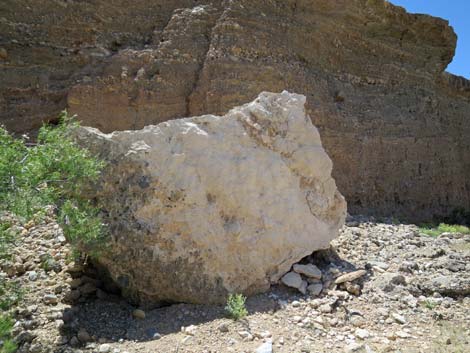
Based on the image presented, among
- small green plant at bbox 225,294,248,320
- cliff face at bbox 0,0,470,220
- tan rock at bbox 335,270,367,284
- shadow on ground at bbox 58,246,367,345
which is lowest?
shadow on ground at bbox 58,246,367,345

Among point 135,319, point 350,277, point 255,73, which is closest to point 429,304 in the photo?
point 350,277

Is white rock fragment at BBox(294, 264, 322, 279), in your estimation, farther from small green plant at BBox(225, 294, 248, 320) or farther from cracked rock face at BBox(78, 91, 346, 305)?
small green plant at BBox(225, 294, 248, 320)

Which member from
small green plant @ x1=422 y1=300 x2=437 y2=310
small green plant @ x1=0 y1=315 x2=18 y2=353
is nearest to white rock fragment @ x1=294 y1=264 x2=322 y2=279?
small green plant @ x1=422 y1=300 x2=437 y2=310

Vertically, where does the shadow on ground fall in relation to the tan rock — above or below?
below

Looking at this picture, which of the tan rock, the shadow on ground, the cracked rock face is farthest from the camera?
the tan rock

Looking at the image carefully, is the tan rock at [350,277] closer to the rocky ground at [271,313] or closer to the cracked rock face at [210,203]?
the rocky ground at [271,313]

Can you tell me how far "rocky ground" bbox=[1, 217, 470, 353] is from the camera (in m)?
3.38

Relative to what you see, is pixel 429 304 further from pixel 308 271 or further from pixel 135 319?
pixel 135 319

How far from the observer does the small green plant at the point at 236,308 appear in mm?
3643

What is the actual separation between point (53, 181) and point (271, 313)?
7.37 feet

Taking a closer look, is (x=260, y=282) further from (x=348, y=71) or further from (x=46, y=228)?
(x=348, y=71)

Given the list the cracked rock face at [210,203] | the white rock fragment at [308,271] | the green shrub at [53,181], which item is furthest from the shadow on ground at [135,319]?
the green shrub at [53,181]

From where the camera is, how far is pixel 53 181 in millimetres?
3301

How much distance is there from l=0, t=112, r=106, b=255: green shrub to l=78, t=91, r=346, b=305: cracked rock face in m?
0.25
